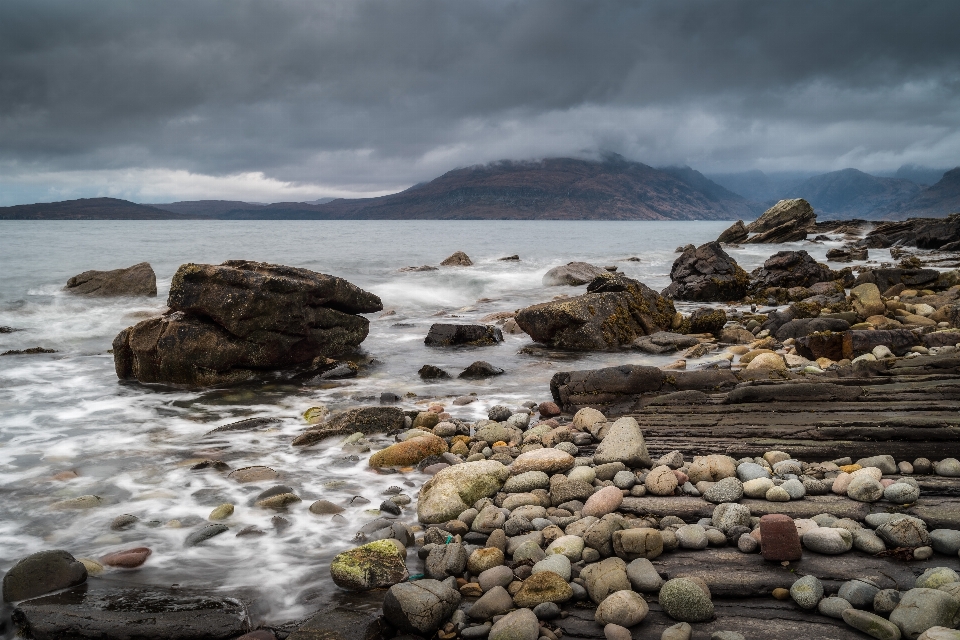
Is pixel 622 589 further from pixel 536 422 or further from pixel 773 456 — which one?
pixel 536 422

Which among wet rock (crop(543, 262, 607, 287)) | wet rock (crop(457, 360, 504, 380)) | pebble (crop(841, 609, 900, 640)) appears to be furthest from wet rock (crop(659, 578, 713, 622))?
wet rock (crop(543, 262, 607, 287))

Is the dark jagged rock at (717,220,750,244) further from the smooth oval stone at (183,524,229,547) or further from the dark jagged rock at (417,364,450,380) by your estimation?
the smooth oval stone at (183,524,229,547)

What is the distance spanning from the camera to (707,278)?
22.1 m

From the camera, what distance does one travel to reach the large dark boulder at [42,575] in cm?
425

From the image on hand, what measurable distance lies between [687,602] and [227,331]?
10335 millimetres

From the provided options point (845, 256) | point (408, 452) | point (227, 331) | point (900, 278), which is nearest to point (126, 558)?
point (408, 452)

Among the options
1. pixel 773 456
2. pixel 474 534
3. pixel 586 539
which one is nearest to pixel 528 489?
pixel 474 534

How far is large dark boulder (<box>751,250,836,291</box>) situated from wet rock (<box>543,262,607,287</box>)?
7948 mm

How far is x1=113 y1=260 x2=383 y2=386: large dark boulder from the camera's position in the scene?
11.2 m

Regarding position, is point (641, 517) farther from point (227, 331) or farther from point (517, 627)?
point (227, 331)

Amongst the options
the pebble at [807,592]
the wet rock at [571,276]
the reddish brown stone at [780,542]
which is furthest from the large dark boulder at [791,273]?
the pebble at [807,592]

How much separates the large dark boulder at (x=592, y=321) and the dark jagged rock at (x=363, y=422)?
20.8 feet

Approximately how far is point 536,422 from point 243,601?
15.6ft

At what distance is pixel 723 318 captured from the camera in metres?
15.0
